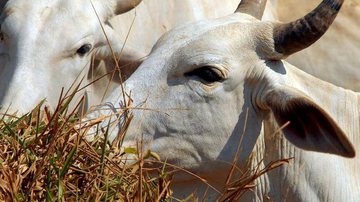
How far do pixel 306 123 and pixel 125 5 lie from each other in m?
2.73

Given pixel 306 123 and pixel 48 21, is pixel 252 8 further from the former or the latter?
pixel 48 21

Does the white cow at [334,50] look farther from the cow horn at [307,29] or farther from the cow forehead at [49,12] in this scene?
the cow horn at [307,29]

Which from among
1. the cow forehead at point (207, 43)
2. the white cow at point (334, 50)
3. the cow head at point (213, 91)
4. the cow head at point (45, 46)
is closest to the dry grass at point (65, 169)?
the cow head at point (213, 91)

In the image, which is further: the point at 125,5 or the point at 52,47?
the point at 125,5

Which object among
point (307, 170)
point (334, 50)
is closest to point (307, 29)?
point (307, 170)

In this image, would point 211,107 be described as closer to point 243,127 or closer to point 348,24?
point 243,127

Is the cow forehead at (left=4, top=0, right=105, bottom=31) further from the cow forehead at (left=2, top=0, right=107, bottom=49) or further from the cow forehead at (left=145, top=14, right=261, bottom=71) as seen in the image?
the cow forehead at (left=145, top=14, right=261, bottom=71)

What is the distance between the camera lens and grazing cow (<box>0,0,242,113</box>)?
7.64 m

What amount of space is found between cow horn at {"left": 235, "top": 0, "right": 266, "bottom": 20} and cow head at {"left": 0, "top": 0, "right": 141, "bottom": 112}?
150 centimetres

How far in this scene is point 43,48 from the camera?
7777mm

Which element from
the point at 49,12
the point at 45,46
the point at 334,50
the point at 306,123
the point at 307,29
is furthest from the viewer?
the point at 334,50

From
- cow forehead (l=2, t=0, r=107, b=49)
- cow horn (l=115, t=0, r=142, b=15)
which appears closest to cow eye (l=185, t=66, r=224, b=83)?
cow forehead (l=2, t=0, r=107, b=49)

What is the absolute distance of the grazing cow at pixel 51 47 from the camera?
25.1 ft

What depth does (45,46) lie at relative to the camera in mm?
7785
